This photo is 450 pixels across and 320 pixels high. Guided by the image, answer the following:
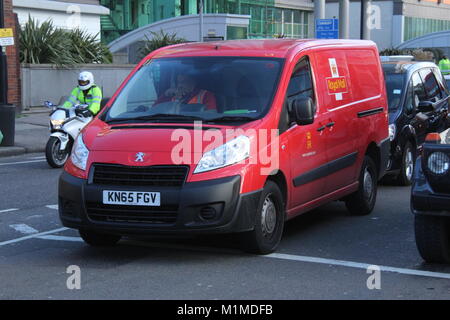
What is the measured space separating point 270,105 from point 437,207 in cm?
182

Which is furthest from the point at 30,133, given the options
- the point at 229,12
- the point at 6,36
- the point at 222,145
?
the point at 229,12

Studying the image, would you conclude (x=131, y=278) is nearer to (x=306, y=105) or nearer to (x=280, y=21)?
(x=306, y=105)

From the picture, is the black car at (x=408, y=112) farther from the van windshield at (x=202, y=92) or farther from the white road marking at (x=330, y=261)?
the white road marking at (x=330, y=261)

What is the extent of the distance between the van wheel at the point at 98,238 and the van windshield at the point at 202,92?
3.48 feet

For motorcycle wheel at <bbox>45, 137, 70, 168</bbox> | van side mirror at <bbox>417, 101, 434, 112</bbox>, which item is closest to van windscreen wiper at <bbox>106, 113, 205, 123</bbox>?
van side mirror at <bbox>417, 101, 434, 112</bbox>

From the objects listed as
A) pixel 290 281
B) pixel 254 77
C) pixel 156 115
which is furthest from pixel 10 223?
pixel 290 281

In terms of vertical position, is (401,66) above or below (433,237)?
above

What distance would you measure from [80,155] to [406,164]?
590 cm

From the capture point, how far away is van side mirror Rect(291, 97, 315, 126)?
297 inches

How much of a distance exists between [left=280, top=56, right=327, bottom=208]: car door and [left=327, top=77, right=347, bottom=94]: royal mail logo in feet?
1.26

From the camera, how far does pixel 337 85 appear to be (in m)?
8.75

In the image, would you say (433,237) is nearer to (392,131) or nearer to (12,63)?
(392,131)

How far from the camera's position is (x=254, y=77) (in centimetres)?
776
